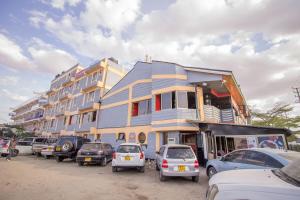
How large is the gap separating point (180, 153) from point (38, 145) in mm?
17361

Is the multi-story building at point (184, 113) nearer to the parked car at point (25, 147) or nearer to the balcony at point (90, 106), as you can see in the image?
the balcony at point (90, 106)

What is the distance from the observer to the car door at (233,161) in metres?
6.66

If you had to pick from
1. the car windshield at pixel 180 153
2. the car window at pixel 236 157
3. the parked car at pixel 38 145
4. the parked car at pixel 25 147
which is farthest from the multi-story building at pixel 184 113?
the parked car at pixel 25 147

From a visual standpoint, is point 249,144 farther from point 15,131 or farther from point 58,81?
point 15,131

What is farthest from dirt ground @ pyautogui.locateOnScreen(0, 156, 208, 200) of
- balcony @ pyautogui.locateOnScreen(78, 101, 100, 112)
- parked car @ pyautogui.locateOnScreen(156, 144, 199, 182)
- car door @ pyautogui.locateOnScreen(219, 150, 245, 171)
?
balcony @ pyautogui.locateOnScreen(78, 101, 100, 112)

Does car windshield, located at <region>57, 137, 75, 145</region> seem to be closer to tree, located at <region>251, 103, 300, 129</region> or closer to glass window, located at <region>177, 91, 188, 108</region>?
glass window, located at <region>177, 91, 188, 108</region>

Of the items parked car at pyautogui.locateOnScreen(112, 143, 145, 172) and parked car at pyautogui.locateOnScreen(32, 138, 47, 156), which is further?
parked car at pyautogui.locateOnScreen(32, 138, 47, 156)

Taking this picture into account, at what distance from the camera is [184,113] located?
14289mm

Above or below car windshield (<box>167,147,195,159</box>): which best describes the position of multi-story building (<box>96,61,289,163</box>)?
above

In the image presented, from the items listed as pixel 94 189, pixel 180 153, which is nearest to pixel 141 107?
→ pixel 180 153

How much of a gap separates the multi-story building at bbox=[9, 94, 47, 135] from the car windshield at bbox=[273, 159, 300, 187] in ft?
146

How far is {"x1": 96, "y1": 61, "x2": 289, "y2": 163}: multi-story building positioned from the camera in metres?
12.4

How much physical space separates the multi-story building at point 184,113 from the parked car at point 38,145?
26.3 feet

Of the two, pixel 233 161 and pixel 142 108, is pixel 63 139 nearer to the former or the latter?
pixel 142 108
